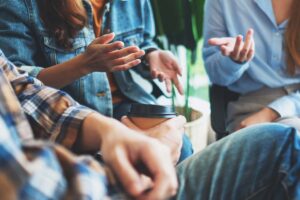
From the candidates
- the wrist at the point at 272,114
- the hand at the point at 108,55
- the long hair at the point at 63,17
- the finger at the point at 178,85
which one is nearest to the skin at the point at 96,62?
the hand at the point at 108,55

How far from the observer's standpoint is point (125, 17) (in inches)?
54.6

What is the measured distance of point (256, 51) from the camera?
138 centimetres

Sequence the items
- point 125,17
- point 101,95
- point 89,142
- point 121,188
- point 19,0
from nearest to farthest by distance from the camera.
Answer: point 121,188
point 89,142
point 19,0
point 101,95
point 125,17

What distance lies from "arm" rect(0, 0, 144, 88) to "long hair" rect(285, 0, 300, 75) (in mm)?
501

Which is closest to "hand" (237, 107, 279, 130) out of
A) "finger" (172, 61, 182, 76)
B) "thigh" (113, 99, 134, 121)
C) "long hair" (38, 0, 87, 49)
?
"finger" (172, 61, 182, 76)

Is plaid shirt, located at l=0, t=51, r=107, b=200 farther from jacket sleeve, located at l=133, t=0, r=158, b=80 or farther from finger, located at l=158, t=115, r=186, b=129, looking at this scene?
jacket sleeve, located at l=133, t=0, r=158, b=80

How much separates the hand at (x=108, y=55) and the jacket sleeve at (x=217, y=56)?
324 mm

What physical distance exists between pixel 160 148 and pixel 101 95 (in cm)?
66

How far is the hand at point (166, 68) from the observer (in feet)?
4.37

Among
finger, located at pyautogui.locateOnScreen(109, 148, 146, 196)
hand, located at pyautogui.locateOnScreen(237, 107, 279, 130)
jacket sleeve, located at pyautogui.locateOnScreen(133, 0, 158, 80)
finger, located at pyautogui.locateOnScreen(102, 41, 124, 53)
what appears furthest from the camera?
jacket sleeve, located at pyautogui.locateOnScreen(133, 0, 158, 80)

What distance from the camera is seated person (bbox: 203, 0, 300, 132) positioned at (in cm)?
132

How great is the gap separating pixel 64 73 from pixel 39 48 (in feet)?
0.53

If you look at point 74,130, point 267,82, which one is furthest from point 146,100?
point 74,130

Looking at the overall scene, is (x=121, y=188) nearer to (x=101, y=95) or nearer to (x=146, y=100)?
(x=101, y=95)
